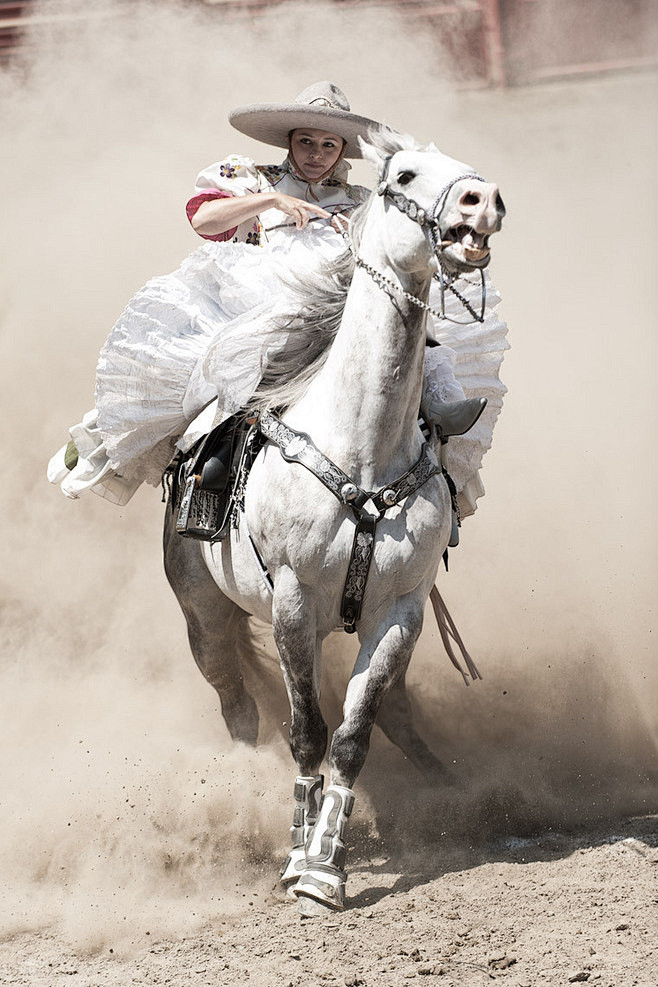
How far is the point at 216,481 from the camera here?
378 centimetres

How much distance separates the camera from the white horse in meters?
3.29

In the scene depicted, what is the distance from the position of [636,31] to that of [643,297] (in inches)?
111

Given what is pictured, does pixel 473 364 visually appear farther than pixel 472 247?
Yes

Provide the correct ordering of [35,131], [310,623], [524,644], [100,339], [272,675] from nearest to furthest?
[310,623] → [272,675] → [524,644] → [100,339] → [35,131]

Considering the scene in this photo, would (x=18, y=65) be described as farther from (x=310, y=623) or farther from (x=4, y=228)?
(x=310, y=623)

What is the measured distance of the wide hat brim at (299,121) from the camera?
399cm

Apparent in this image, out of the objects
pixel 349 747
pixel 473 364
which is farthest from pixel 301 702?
pixel 473 364

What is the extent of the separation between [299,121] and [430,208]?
122cm

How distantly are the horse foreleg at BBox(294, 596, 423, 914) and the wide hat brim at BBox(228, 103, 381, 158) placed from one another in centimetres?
158

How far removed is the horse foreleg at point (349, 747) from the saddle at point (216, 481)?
0.64 metres

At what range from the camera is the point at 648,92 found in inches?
391

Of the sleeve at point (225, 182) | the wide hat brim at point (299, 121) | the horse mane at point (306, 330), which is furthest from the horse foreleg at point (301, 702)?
the wide hat brim at point (299, 121)

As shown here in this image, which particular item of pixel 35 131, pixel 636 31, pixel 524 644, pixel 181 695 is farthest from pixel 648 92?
pixel 181 695

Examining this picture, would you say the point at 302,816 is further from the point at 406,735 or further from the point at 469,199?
the point at 469,199
